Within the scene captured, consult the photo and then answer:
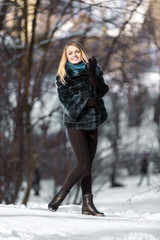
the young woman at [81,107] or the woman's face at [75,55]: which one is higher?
the woman's face at [75,55]

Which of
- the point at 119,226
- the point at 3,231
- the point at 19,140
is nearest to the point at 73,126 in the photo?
the point at 119,226

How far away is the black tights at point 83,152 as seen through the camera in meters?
4.23

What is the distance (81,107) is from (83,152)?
40 cm

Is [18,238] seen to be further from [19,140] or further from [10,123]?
[10,123]

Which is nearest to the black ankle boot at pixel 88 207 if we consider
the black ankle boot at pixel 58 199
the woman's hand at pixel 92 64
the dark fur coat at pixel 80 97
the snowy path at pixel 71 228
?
the black ankle boot at pixel 58 199

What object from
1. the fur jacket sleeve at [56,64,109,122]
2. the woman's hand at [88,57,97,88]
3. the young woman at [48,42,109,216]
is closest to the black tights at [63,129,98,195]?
the young woman at [48,42,109,216]

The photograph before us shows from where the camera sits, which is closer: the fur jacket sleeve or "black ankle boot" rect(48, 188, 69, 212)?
the fur jacket sleeve

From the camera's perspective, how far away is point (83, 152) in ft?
13.9

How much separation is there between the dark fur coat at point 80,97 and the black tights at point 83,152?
0.08m

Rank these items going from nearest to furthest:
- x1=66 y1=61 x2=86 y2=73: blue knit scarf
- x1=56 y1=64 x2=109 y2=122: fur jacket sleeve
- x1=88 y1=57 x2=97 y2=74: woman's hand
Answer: x1=88 y1=57 x2=97 y2=74: woman's hand < x1=56 y1=64 x2=109 y2=122: fur jacket sleeve < x1=66 y1=61 x2=86 y2=73: blue knit scarf

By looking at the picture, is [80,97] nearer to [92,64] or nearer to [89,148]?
[92,64]

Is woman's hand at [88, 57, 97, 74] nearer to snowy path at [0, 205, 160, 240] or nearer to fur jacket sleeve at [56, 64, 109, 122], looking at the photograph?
fur jacket sleeve at [56, 64, 109, 122]

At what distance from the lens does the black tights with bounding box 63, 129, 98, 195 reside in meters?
4.23

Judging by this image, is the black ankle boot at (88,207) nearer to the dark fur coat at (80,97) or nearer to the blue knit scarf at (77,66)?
the dark fur coat at (80,97)
